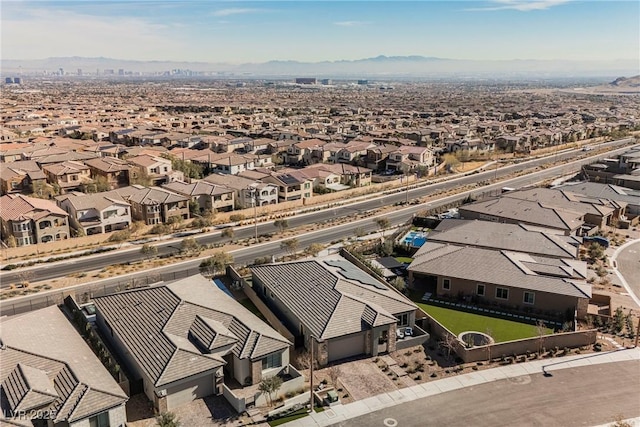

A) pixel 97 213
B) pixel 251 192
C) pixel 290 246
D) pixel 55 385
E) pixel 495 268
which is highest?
pixel 495 268

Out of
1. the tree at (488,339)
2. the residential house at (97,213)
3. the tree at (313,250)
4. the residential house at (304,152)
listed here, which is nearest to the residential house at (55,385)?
the tree at (488,339)

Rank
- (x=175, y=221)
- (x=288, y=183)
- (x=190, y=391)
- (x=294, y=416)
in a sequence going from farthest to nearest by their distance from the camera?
(x=288, y=183) → (x=175, y=221) → (x=190, y=391) → (x=294, y=416)

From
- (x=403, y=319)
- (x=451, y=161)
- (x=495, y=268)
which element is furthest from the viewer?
(x=451, y=161)

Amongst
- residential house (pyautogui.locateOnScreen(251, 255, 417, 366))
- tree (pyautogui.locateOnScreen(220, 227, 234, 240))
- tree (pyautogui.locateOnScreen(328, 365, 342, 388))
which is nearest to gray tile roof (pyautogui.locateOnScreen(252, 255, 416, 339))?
residential house (pyautogui.locateOnScreen(251, 255, 417, 366))

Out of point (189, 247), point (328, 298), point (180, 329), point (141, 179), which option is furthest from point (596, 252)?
point (141, 179)

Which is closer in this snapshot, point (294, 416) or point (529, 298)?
point (294, 416)

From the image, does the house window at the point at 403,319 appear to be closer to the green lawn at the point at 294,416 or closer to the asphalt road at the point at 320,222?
the green lawn at the point at 294,416

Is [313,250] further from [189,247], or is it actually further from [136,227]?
[136,227]
